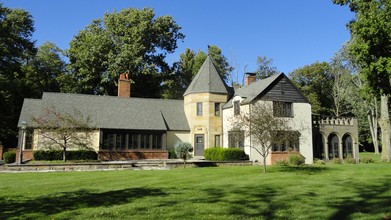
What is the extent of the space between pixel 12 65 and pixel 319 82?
162ft

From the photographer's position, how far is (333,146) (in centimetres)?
3319

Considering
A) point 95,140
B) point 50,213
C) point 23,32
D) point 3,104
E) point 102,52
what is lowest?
point 50,213

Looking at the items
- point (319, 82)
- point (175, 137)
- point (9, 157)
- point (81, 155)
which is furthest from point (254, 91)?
point (319, 82)

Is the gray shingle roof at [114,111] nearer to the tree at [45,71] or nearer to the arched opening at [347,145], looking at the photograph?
the tree at [45,71]

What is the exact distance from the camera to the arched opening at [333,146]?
3316 centimetres

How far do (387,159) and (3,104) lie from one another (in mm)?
39199

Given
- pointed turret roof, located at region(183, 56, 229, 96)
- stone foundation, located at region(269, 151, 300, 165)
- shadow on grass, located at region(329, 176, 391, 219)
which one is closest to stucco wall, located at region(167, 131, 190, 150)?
pointed turret roof, located at region(183, 56, 229, 96)

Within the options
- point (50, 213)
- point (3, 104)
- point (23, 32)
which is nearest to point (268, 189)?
point (50, 213)

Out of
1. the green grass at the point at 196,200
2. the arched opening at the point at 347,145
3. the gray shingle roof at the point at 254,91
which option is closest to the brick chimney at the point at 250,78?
the gray shingle roof at the point at 254,91

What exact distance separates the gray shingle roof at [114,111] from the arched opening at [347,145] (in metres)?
15.8

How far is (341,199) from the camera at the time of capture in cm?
974

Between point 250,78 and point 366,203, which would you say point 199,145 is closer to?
point 250,78

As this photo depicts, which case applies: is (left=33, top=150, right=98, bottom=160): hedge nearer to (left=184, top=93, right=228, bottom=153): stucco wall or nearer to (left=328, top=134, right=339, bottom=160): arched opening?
(left=184, top=93, right=228, bottom=153): stucco wall

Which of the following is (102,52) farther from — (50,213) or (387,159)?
(50,213)
